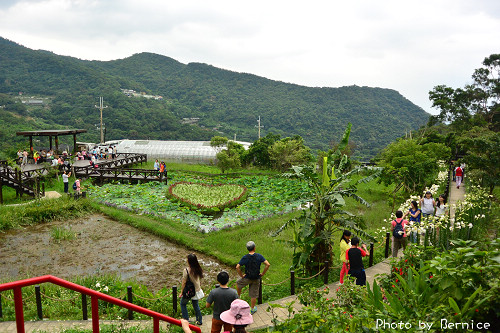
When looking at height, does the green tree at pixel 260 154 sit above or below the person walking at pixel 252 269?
above

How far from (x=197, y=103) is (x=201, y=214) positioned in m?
75.5

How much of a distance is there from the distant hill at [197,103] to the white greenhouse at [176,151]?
1810cm

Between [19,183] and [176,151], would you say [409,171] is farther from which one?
[176,151]

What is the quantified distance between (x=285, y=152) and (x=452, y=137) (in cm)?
1371

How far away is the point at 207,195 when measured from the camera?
19188 mm

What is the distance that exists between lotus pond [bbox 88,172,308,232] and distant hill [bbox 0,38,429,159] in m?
33.6

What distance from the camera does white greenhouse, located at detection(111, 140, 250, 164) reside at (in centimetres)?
3422

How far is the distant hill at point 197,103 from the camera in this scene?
59375 millimetres

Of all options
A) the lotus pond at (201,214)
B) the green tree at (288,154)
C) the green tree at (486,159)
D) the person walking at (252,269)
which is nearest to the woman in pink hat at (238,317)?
the person walking at (252,269)

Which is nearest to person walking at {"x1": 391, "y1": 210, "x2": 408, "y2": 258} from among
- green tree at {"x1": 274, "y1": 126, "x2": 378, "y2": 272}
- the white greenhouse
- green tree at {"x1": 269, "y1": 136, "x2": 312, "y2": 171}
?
green tree at {"x1": 274, "y1": 126, "x2": 378, "y2": 272}

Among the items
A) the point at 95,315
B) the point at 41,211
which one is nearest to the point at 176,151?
the point at 41,211

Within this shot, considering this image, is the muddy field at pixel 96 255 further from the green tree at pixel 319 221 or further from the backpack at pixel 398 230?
the backpack at pixel 398 230

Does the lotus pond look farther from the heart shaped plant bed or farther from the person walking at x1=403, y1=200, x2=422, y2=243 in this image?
the person walking at x1=403, y1=200, x2=422, y2=243

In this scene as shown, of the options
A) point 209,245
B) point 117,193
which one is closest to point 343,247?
point 209,245
